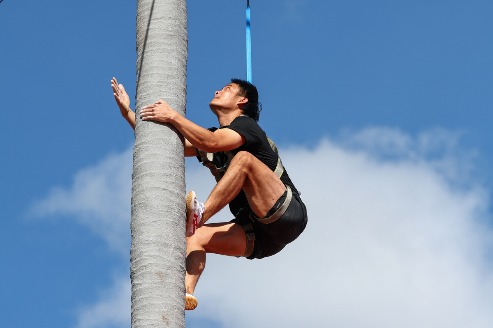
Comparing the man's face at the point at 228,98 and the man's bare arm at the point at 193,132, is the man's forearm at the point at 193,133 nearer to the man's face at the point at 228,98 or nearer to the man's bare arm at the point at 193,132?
the man's bare arm at the point at 193,132

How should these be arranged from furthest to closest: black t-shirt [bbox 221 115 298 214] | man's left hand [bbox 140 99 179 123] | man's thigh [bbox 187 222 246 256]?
man's thigh [bbox 187 222 246 256], black t-shirt [bbox 221 115 298 214], man's left hand [bbox 140 99 179 123]

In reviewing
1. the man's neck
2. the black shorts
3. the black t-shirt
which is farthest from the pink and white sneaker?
the man's neck

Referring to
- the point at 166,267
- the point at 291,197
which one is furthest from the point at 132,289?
the point at 291,197

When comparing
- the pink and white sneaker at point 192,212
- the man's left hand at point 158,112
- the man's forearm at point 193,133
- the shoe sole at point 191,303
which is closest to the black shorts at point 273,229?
the shoe sole at point 191,303

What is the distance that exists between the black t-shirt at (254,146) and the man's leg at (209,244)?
0.25 meters

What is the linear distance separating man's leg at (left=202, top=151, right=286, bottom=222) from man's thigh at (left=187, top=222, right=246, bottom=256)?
343mm

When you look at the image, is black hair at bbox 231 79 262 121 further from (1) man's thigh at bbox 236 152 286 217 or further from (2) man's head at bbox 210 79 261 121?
(1) man's thigh at bbox 236 152 286 217

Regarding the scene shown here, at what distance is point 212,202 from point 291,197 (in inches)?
44.4

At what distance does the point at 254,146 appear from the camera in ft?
28.4

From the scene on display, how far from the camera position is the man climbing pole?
26.5 ft

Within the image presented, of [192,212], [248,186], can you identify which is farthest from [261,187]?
[192,212]

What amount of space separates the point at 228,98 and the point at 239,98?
0.33 feet

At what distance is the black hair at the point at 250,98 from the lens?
31.3 feet

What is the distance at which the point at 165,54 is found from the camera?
7168 millimetres
